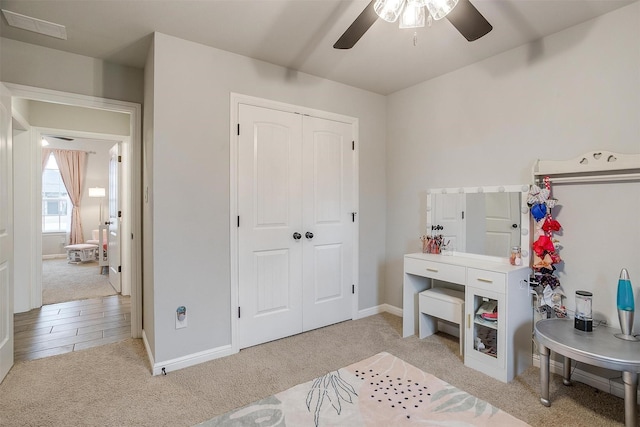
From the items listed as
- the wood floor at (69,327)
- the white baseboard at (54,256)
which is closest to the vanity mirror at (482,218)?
the wood floor at (69,327)

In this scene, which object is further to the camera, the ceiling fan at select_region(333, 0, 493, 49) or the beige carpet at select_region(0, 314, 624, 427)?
the beige carpet at select_region(0, 314, 624, 427)

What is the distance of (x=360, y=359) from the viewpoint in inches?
100

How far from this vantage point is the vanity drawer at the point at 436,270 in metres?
2.52

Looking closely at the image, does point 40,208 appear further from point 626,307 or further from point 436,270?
point 626,307

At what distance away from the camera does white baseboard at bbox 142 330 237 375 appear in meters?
2.32

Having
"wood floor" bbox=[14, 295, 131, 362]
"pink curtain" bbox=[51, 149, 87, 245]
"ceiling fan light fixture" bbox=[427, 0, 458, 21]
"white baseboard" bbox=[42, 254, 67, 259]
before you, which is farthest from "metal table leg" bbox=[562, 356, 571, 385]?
"white baseboard" bbox=[42, 254, 67, 259]

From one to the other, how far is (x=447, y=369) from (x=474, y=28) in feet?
7.40

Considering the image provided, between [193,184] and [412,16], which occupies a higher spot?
[412,16]

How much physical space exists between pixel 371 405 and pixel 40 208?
14.2 feet

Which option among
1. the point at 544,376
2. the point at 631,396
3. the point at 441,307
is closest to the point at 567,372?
the point at 544,376

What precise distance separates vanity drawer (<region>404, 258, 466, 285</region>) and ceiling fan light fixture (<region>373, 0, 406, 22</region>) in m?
1.86

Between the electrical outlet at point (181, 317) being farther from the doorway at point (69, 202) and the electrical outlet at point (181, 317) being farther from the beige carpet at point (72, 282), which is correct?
the doorway at point (69, 202)

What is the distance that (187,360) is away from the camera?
243cm

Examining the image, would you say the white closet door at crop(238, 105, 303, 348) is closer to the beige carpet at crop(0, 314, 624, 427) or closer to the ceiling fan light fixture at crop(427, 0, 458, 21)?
the beige carpet at crop(0, 314, 624, 427)
